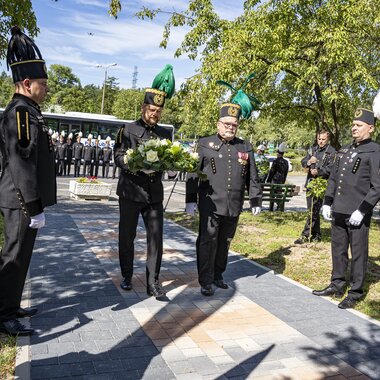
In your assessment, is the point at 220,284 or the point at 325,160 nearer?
the point at 220,284

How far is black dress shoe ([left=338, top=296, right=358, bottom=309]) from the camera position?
514cm

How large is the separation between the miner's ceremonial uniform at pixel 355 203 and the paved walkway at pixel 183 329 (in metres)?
0.51

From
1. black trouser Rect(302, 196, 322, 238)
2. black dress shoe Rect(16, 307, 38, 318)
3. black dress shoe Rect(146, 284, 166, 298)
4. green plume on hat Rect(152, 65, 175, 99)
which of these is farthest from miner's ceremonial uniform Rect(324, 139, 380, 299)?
black dress shoe Rect(16, 307, 38, 318)

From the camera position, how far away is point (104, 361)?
346cm

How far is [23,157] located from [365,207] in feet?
12.7

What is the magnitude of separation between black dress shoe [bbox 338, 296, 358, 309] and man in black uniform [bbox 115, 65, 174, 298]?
220 cm

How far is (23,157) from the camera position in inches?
138

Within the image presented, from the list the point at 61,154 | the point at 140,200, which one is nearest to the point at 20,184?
the point at 140,200

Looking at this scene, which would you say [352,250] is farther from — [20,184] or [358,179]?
[20,184]

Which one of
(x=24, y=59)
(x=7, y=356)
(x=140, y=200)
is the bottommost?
(x=7, y=356)

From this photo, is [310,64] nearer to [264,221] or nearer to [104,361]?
[264,221]

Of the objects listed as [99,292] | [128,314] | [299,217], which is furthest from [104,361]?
[299,217]

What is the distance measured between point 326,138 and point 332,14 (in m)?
3.11

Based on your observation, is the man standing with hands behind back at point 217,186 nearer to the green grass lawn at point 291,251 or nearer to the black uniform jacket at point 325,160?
the green grass lawn at point 291,251
